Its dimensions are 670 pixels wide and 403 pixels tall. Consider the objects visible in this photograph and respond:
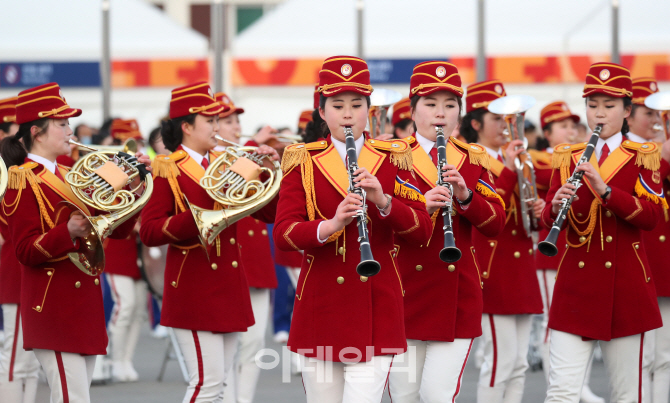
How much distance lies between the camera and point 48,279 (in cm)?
531

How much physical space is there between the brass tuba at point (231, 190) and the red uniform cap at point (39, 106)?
90cm

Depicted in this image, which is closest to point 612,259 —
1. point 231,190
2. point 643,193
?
point 643,193

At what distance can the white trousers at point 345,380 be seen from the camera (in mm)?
4375

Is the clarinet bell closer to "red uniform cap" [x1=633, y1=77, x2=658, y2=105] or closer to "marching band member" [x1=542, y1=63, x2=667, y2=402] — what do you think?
"marching band member" [x1=542, y1=63, x2=667, y2=402]

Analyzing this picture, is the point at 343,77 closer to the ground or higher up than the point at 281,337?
higher up

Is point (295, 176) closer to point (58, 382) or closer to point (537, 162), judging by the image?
point (58, 382)

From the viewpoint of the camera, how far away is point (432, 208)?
5.06m

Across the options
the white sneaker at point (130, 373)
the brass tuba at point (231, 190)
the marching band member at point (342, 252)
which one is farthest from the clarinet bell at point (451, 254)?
the white sneaker at point (130, 373)

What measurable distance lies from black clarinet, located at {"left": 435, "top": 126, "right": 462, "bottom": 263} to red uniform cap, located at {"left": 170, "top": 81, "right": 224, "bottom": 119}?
1.58m

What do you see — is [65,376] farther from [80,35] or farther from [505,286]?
[80,35]

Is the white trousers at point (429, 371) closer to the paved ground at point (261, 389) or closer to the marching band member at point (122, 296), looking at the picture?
the paved ground at point (261, 389)

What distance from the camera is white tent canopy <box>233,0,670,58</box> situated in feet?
57.5

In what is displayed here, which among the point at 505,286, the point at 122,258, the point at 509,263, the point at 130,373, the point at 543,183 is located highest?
the point at 543,183

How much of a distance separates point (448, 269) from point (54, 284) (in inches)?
84.1
